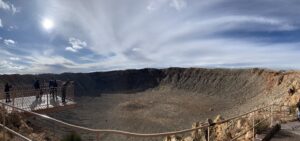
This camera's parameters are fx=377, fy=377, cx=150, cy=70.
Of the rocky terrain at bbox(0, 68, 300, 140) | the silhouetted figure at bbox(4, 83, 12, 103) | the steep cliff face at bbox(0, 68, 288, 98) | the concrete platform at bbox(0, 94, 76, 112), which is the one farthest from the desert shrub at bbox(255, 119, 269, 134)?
the steep cliff face at bbox(0, 68, 288, 98)

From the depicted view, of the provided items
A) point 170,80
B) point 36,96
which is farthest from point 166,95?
point 36,96

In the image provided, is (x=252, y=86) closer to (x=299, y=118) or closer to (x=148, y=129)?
(x=148, y=129)

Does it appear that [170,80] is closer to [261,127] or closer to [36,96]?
[36,96]

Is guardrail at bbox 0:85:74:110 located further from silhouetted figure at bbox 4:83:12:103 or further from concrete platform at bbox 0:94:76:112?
silhouetted figure at bbox 4:83:12:103

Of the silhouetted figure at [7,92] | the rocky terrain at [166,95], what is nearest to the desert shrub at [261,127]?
the rocky terrain at [166,95]

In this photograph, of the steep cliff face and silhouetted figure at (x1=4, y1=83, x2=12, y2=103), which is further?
the steep cliff face

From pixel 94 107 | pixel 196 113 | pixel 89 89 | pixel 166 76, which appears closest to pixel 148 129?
pixel 196 113

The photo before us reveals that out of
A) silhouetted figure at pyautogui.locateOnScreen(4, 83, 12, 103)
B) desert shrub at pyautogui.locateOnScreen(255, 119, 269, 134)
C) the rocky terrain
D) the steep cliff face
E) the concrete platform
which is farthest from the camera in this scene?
the steep cliff face

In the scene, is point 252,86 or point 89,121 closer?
point 89,121
